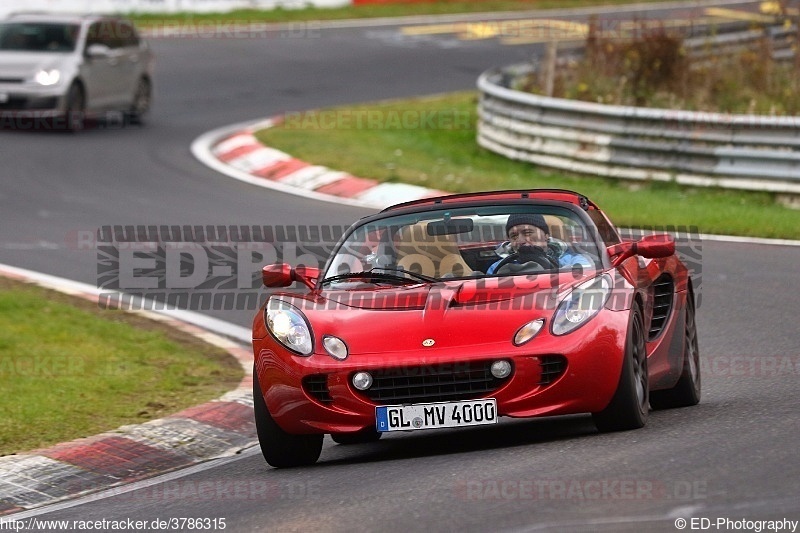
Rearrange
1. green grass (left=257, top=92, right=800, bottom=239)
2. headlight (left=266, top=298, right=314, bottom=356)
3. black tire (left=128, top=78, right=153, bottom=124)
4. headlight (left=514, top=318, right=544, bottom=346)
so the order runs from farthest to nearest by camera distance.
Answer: black tire (left=128, top=78, right=153, bottom=124) < green grass (left=257, top=92, right=800, bottom=239) < headlight (left=266, top=298, right=314, bottom=356) < headlight (left=514, top=318, right=544, bottom=346)

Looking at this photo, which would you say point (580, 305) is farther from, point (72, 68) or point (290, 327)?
point (72, 68)

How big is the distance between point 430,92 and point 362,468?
2137 centimetres

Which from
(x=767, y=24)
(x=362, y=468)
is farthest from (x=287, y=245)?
(x=767, y=24)

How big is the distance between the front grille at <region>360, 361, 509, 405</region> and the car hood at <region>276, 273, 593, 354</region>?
11cm

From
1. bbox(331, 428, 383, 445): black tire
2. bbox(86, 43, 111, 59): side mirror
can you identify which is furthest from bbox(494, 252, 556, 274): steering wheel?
bbox(86, 43, 111, 59): side mirror

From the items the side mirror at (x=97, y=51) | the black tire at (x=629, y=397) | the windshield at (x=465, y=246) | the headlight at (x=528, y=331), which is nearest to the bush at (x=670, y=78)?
the side mirror at (x=97, y=51)

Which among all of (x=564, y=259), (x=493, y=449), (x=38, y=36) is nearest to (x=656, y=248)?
(x=564, y=259)

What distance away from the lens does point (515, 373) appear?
725cm

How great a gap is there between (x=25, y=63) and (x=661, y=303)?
643 inches

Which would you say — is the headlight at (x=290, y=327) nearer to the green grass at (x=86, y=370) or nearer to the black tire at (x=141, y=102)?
the green grass at (x=86, y=370)

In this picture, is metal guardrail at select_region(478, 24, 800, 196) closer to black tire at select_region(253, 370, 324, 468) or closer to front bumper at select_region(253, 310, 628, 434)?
front bumper at select_region(253, 310, 628, 434)

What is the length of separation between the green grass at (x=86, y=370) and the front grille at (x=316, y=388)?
5.72ft

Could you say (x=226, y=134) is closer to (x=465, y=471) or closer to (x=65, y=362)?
(x=65, y=362)

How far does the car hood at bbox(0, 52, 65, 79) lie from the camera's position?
902 inches
